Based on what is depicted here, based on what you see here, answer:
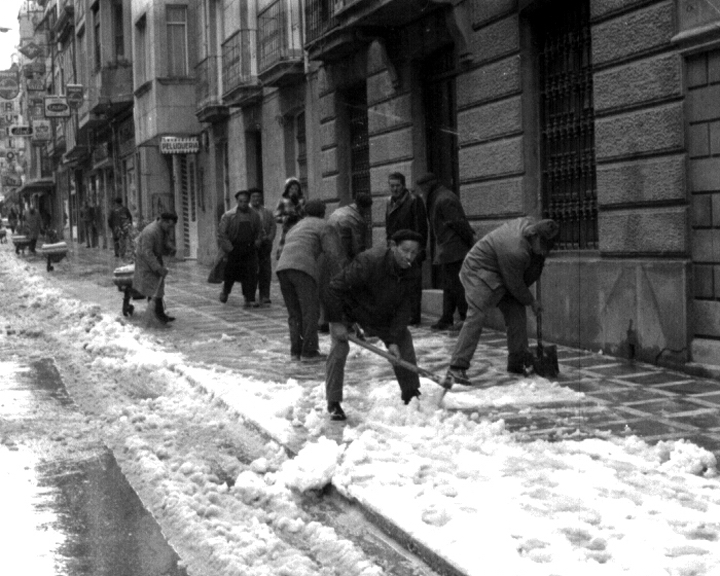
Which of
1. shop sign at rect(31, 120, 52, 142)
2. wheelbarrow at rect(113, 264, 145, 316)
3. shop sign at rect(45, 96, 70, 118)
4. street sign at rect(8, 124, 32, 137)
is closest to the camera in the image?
wheelbarrow at rect(113, 264, 145, 316)

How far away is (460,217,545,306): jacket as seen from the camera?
404 inches

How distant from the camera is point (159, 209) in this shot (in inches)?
1374

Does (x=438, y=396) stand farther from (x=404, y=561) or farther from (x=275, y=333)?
(x=275, y=333)

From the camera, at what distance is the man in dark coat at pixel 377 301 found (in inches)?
334

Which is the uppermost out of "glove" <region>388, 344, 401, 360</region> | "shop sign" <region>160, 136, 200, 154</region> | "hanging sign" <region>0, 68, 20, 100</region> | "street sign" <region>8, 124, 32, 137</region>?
"hanging sign" <region>0, 68, 20, 100</region>

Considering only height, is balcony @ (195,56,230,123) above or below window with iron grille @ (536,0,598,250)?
above

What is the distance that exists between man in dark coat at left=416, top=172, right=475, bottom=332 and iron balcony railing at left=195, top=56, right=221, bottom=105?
15.7 meters

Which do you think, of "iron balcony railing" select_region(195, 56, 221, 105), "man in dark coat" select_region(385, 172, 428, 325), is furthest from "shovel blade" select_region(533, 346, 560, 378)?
"iron balcony railing" select_region(195, 56, 221, 105)

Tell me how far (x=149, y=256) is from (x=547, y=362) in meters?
7.02

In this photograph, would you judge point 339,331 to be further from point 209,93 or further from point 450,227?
point 209,93

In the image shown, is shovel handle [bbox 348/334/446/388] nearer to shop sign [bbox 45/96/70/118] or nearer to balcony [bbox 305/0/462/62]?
balcony [bbox 305/0/462/62]

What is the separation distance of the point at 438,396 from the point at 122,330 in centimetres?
724

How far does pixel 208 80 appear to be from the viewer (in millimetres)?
29922

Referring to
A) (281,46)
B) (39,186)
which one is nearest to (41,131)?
(39,186)
